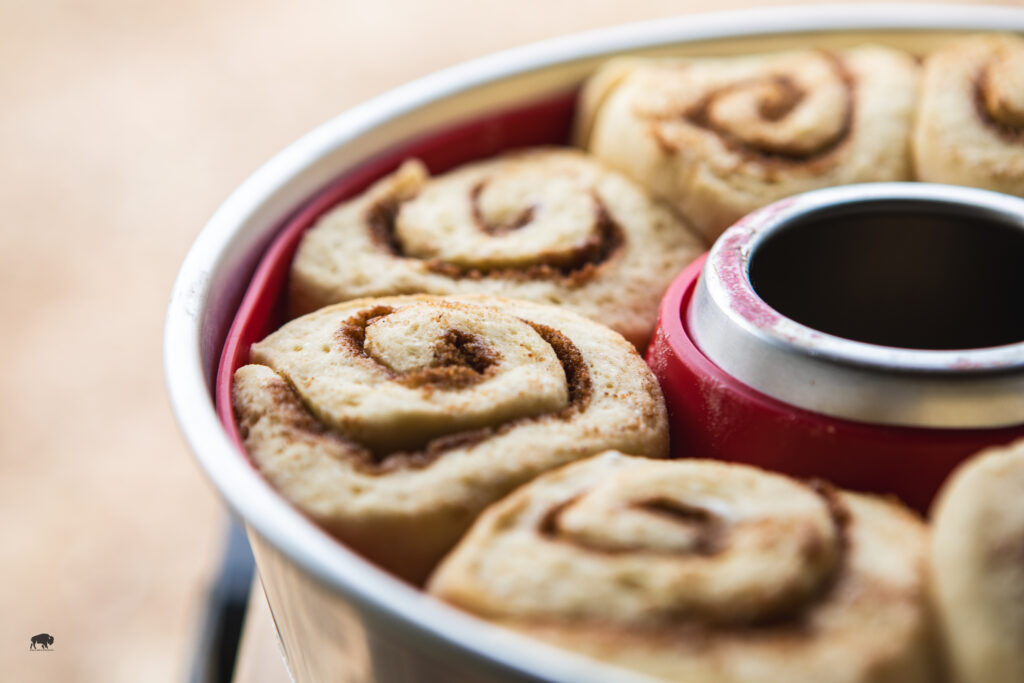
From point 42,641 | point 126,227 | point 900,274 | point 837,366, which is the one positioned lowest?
point 42,641

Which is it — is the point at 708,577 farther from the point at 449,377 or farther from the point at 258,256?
the point at 258,256

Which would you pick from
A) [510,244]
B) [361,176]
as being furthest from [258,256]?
[510,244]

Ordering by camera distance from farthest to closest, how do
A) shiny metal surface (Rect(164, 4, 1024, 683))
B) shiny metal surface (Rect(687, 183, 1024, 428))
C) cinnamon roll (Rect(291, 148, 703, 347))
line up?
cinnamon roll (Rect(291, 148, 703, 347)) → shiny metal surface (Rect(687, 183, 1024, 428)) → shiny metal surface (Rect(164, 4, 1024, 683))

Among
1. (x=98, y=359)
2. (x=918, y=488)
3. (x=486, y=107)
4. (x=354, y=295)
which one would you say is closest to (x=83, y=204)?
(x=98, y=359)

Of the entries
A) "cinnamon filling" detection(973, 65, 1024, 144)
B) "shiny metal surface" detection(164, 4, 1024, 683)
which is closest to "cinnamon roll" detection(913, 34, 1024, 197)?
"cinnamon filling" detection(973, 65, 1024, 144)

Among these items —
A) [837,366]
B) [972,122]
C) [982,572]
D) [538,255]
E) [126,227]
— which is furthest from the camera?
[126,227]

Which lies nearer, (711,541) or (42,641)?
(711,541)

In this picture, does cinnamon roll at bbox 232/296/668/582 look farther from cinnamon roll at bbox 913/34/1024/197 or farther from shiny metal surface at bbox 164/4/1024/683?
cinnamon roll at bbox 913/34/1024/197
